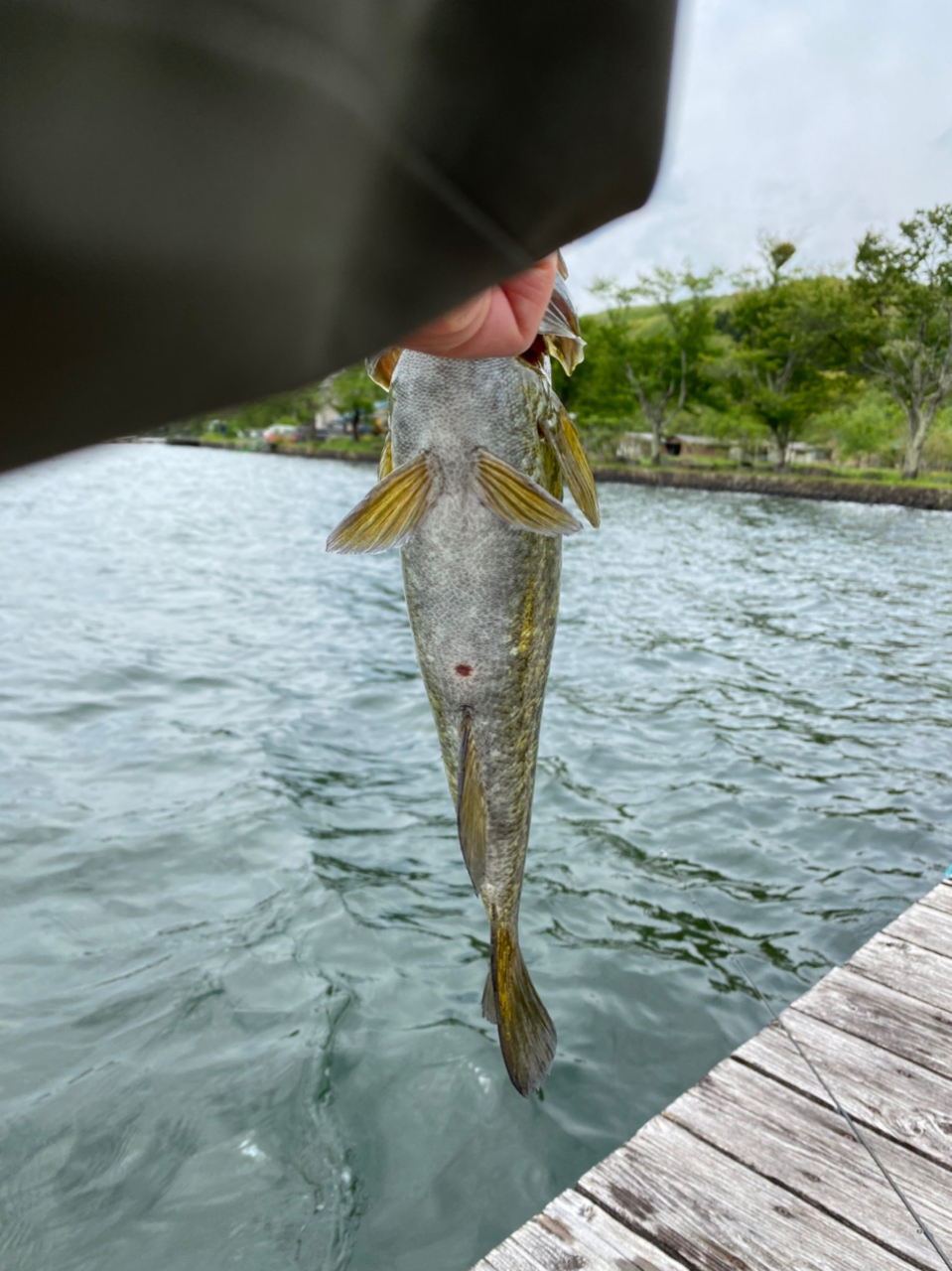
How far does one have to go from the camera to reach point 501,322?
2.97 ft

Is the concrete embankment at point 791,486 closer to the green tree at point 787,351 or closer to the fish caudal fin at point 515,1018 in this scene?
the green tree at point 787,351

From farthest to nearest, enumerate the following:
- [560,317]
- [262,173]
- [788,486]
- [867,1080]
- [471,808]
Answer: [788,486] < [867,1080] < [471,808] < [560,317] < [262,173]

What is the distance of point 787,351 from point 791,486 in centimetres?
1617

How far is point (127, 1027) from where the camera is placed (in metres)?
5.23

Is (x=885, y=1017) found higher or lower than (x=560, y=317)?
lower

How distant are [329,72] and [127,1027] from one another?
580 centimetres

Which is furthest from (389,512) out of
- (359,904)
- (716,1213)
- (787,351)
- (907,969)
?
(787,351)

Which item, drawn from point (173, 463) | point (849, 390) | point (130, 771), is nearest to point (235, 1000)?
point (130, 771)

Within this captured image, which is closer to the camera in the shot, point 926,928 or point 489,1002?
point 489,1002

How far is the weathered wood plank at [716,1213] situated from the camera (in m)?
2.84

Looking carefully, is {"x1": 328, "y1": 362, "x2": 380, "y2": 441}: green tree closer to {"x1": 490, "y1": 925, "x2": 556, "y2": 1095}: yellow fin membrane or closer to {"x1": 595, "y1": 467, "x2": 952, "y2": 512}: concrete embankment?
{"x1": 490, "y1": 925, "x2": 556, "y2": 1095}: yellow fin membrane

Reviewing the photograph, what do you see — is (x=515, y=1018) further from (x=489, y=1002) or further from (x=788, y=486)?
(x=788, y=486)

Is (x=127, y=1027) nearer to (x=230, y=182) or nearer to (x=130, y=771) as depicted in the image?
(x=130, y=771)

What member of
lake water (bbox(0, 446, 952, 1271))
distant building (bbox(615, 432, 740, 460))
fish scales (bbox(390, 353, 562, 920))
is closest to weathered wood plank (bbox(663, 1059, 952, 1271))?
lake water (bbox(0, 446, 952, 1271))
